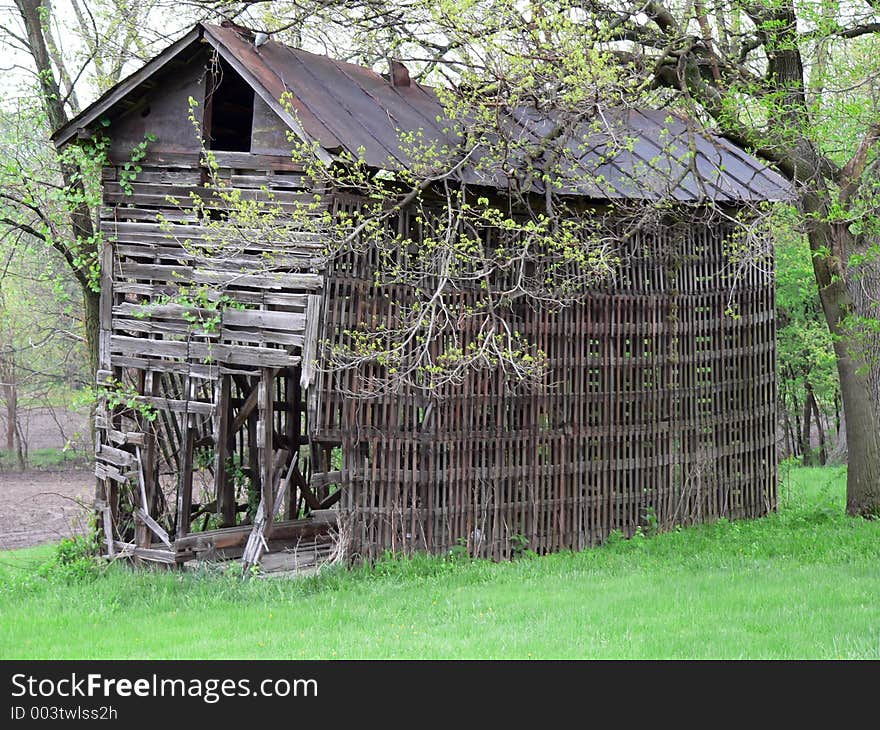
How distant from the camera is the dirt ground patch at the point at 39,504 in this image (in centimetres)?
2019

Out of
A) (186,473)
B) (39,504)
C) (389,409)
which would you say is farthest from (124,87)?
(39,504)

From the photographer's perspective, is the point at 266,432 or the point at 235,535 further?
the point at 235,535

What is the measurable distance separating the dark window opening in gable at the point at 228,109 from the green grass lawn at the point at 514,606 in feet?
17.0

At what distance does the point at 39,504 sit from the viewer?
945 inches

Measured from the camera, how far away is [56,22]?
15016 mm

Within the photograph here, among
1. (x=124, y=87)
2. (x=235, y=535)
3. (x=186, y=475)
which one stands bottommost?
(x=235, y=535)

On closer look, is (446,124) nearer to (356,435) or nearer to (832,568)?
(356,435)

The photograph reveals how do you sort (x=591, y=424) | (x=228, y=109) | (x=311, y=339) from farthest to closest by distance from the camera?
(x=228, y=109) < (x=591, y=424) < (x=311, y=339)

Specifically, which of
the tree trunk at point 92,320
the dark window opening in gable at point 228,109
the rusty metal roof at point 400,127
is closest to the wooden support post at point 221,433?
the dark window opening in gable at point 228,109

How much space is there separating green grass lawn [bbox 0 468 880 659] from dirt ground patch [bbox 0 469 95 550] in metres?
7.49

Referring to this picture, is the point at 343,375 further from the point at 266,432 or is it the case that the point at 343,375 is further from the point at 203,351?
the point at 203,351

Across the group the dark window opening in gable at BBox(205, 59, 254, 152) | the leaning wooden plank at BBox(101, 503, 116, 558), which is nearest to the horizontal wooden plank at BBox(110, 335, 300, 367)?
the leaning wooden plank at BBox(101, 503, 116, 558)

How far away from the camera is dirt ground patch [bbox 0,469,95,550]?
20.2 metres

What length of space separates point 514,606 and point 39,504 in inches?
735
